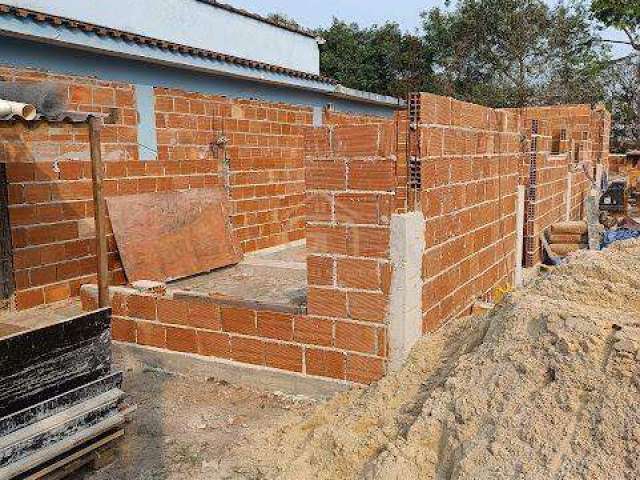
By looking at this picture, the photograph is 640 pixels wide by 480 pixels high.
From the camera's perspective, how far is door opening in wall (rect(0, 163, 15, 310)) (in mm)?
5613

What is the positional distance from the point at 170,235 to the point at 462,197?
3.59 meters

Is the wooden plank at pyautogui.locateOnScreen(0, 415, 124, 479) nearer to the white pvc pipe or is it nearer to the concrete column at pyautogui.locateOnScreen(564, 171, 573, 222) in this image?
the white pvc pipe

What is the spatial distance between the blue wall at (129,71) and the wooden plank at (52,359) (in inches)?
143

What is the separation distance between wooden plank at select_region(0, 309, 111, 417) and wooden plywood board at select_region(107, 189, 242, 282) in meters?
2.91

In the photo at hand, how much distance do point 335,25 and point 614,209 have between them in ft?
69.7

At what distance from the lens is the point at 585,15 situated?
25438mm

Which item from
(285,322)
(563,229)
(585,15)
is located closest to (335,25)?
(585,15)

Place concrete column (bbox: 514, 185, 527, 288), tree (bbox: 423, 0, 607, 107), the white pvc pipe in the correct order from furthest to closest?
tree (bbox: 423, 0, 607, 107) → concrete column (bbox: 514, 185, 527, 288) → the white pvc pipe

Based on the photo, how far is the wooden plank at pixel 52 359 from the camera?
310cm

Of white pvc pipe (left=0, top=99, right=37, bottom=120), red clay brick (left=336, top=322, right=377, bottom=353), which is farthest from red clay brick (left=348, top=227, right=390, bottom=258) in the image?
white pvc pipe (left=0, top=99, right=37, bottom=120)

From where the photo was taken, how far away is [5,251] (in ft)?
18.7

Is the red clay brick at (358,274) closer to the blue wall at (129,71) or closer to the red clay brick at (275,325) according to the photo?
the red clay brick at (275,325)

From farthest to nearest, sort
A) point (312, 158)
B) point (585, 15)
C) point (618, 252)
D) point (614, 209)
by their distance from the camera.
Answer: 1. point (585, 15)
2. point (614, 209)
3. point (618, 252)
4. point (312, 158)

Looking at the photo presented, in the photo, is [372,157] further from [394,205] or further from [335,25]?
[335,25]
